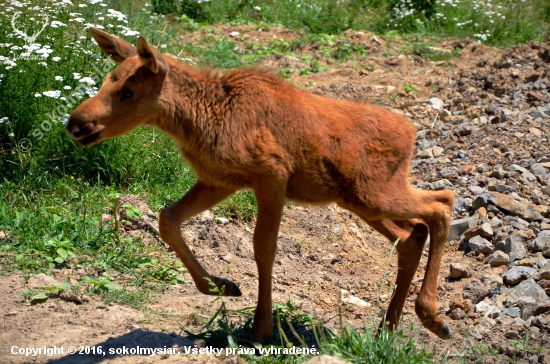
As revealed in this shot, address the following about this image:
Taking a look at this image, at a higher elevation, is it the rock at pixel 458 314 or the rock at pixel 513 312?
the rock at pixel 513 312

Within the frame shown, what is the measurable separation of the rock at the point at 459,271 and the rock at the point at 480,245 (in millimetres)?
484

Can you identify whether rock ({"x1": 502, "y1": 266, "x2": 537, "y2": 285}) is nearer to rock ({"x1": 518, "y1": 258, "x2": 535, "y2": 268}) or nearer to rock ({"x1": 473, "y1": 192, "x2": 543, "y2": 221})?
rock ({"x1": 518, "y1": 258, "x2": 535, "y2": 268})

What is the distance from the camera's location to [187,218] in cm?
629

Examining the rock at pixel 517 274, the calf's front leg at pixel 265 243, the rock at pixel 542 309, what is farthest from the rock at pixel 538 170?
the calf's front leg at pixel 265 243

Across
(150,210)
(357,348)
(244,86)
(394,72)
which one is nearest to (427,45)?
(394,72)

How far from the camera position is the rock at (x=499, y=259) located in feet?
26.9

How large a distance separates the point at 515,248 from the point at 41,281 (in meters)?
5.12

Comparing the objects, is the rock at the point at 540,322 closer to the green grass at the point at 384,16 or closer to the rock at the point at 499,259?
the rock at the point at 499,259

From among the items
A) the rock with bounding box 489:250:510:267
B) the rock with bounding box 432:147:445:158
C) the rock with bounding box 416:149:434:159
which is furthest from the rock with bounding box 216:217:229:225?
the rock with bounding box 432:147:445:158

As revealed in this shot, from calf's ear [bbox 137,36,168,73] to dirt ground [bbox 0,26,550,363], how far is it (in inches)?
85.5

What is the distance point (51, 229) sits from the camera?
299 inches

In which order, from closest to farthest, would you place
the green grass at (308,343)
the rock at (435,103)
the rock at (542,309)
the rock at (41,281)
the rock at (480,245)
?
A: the green grass at (308,343) → the rock at (41,281) → the rock at (542,309) → the rock at (480,245) → the rock at (435,103)

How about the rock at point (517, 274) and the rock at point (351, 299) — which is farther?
the rock at point (517, 274)

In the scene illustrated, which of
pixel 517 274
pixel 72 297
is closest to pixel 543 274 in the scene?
pixel 517 274
